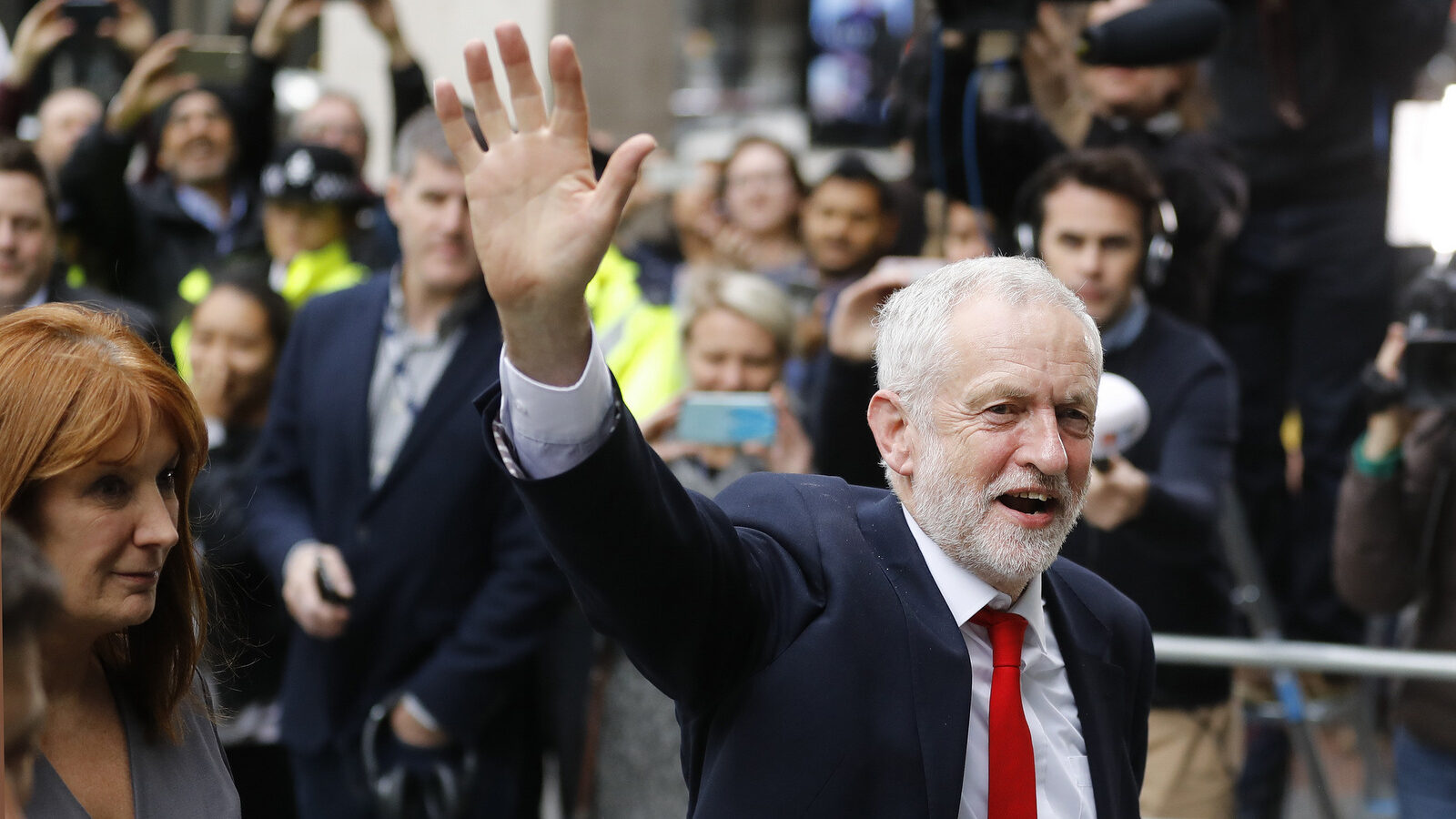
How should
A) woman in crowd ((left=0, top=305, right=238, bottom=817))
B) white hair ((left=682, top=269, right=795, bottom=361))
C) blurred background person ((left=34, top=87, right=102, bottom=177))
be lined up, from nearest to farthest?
1. woman in crowd ((left=0, top=305, right=238, bottom=817))
2. white hair ((left=682, top=269, right=795, bottom=361))
3. blurred background person ((left=34, top=87, right=102, bottom=177))

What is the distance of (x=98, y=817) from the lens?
80.8 inches

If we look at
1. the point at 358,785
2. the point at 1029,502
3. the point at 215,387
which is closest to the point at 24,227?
the point at 215,387

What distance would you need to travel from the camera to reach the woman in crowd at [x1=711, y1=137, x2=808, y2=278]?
6.39 m

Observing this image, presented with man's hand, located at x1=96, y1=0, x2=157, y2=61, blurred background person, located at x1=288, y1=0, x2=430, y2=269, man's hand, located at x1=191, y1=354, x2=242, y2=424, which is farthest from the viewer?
man's hand, located at x1=96, y1=0, x2=157, y2=61

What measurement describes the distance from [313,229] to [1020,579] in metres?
3.88

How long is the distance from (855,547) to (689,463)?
1.94 metres

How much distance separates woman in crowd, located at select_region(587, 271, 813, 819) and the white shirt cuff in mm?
2145

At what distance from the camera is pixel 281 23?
5641mm

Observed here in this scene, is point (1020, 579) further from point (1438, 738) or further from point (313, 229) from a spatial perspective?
point (313, 229)

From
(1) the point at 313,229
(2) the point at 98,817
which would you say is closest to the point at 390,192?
(1) the point at 313,229

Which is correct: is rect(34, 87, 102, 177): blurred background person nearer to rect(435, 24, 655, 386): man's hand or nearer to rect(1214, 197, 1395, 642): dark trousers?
rect(1214, 197, 1395, 642): dark trousers

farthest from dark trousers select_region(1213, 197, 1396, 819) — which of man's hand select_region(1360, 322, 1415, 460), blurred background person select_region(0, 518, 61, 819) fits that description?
blurred background person select_region(0, 518, 61, 819)

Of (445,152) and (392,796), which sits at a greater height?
(445,152)

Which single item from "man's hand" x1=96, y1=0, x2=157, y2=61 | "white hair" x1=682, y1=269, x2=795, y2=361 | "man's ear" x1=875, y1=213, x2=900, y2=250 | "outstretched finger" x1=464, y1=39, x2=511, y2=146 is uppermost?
"outstretched finger" x1=464, y1=39, x2=511, y2=146
